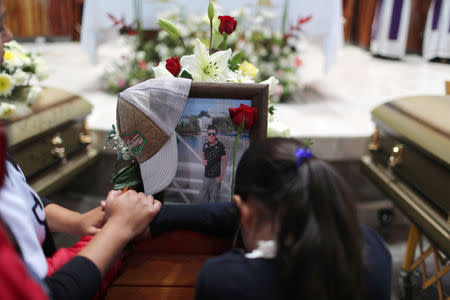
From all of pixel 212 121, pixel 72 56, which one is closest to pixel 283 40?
pixel 212 121

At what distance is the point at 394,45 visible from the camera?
5285 mm

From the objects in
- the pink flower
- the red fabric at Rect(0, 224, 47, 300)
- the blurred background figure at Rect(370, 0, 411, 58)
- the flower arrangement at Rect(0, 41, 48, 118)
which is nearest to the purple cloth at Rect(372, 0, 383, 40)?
the blurred background figure at Rect(370, 0, 411, 58)

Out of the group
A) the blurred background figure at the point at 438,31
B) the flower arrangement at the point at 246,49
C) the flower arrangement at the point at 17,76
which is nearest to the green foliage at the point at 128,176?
the flower arrangement at the point at 17,76

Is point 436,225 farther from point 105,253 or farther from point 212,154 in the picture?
point 105,253

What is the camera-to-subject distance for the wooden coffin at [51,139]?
1.62 m

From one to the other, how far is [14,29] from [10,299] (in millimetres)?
6626

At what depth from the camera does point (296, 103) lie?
318 cm

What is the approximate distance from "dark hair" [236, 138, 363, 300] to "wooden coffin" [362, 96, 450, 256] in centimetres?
90

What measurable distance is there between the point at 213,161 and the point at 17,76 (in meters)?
1.24

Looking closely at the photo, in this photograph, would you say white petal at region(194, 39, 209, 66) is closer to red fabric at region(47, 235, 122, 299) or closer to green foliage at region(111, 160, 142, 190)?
green foliage at region(111, 160, 142, 190)

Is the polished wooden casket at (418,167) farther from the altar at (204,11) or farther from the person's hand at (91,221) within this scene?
the altar at (204,11)

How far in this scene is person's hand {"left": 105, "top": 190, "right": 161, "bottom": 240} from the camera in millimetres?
729

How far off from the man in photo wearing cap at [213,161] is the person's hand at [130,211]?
14 cm

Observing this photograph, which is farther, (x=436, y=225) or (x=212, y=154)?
(x=436, y=225)
